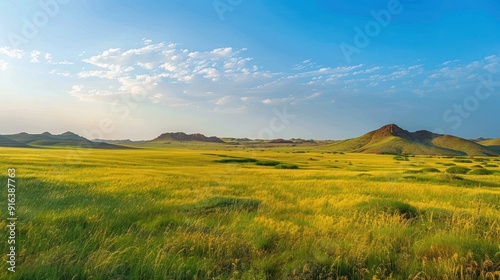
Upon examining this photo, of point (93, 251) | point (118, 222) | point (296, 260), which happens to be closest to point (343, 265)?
point (296, 260)

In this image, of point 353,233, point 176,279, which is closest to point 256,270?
point 176,279

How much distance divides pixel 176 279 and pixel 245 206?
815cm

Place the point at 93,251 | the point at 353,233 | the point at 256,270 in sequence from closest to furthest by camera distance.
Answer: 1. the point at 256,270
2. the point at 93,251
3. the point at 353,233

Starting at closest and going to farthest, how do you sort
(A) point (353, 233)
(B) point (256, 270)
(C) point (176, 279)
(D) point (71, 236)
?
1. (C) point (176, 279)
2. (B) point (256, 270)
3. (D) point (71, 236)
4. (A) point (353, 233)

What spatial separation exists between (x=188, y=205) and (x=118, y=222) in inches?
169

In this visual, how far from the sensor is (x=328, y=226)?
10297mm

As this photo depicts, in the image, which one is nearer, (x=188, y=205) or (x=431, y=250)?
(x=431, y=250)

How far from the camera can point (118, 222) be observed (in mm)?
10141

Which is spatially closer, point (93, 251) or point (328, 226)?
point (93, 251)

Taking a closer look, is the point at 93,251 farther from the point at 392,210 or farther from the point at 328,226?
the point at 392,210

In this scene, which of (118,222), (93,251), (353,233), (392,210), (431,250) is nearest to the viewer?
(93,251)

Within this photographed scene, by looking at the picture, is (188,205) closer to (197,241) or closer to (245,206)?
(245,206)

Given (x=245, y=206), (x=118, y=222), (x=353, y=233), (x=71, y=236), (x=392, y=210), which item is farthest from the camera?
(x=245, y=206)

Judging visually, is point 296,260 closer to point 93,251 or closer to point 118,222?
point 93,251
